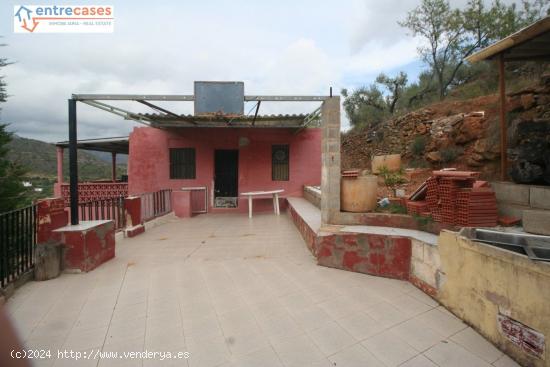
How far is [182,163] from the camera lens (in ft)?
31.2

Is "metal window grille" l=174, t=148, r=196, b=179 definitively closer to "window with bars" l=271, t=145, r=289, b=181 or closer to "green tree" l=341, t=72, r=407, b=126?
"window with bars" l=271, t=145, r=289, b=181

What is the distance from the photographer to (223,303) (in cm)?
290

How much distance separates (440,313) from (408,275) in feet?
2.41

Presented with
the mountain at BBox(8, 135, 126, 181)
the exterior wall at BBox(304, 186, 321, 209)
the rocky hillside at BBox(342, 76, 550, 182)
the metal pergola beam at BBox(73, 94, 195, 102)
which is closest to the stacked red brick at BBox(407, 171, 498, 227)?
the rocky hillside at BBox(342, 76, 550, 182)

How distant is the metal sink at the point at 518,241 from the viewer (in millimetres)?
2506

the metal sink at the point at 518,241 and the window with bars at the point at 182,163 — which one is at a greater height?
the window with bars at the point at 182,163

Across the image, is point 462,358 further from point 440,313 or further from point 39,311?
point 39,311

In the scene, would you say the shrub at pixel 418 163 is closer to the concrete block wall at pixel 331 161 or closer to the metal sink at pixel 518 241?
the concrete block wall at pixel 331 161

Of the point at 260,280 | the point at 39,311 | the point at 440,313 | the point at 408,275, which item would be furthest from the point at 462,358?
the point at 39,311

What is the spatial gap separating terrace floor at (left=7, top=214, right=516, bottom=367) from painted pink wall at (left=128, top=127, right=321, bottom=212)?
5.38m

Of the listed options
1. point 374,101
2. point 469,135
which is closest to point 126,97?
point 469,135

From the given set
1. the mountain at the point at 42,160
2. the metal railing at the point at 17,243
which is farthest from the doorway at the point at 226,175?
the mountain at the point at 42,160

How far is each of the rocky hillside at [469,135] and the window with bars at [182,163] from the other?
755 centimetres

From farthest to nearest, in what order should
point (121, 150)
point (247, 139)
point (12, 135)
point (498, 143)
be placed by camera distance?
1. point (121, 150)
2. point (12, 135)
3. point (247, 139)
4. point (498, 143)
